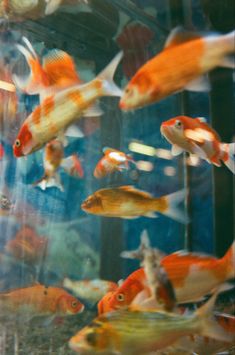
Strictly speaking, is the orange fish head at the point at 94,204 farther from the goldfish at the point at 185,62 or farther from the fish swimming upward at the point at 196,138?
the goldfish at the point at 185,62

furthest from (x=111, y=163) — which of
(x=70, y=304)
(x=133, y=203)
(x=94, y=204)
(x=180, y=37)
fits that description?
(x=180, y=37)

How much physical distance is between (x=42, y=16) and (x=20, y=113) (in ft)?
2.30

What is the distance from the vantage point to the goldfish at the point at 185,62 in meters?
1.38

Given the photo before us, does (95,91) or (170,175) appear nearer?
(95,91)

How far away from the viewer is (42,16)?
3.19 m

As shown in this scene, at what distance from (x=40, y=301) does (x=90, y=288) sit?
37 cm

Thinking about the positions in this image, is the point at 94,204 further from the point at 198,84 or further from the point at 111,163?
the point at 198,84

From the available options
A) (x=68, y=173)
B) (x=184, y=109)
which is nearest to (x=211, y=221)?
(x=184, y=109)

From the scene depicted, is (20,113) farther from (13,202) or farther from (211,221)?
(211,221)

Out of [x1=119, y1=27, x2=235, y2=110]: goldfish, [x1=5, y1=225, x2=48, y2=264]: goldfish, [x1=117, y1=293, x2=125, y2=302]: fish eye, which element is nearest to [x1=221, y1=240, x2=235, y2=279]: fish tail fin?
[x1=117, y1=293, x2=125, y2=302]: fish eye

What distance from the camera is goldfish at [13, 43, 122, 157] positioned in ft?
5.66

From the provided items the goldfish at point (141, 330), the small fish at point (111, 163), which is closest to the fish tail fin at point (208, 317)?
the goldfish at point (141, 330)

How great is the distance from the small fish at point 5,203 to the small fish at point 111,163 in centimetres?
67

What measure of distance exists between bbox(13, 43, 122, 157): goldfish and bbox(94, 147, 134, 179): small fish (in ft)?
2.45
